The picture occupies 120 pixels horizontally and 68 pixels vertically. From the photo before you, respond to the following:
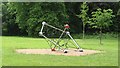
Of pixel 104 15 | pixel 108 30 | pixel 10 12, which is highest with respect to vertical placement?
pixel 104 15

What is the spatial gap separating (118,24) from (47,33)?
8749 millimetres

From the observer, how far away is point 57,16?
31.1m

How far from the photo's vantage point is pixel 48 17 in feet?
98.0

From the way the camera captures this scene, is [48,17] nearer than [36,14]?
Yes

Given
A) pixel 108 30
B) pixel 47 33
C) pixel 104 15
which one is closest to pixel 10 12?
pixel 47 33

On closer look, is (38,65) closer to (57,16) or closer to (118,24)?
(57,16)

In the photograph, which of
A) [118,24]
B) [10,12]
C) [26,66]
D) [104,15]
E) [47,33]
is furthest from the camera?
[10,12]

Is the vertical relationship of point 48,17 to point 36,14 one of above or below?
below

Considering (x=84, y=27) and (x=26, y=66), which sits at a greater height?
(x=26, y=66)

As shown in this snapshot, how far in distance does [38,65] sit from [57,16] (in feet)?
68.4

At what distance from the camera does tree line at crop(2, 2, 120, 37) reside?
3016 cm

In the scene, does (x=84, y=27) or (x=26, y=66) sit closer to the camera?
(x=26, y=66)

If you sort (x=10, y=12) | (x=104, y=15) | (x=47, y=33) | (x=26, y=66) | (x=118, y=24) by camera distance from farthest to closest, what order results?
(x=10, y=12) → (x=118, y=24) → (x=47, y=33) → (x=104, y=15) → (x=26, y=66)

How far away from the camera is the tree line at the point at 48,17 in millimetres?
30156
